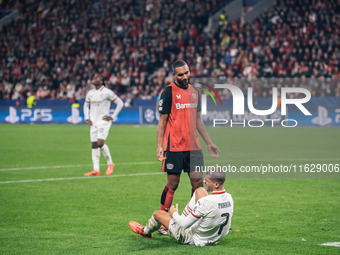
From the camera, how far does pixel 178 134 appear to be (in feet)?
25.7

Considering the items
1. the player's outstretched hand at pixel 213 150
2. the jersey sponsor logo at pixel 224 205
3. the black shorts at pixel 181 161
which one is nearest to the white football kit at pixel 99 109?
the player's outstretched hand at pixel 213 150

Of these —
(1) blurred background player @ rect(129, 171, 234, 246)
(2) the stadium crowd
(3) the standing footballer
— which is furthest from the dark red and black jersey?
(2) the stadium crowd

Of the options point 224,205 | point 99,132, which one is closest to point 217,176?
point 224,205

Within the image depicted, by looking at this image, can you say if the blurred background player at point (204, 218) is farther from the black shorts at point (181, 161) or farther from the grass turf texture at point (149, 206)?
the black shorts at point (181, 161)

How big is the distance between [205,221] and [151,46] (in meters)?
31.3

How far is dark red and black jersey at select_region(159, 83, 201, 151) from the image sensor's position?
775 centimetres

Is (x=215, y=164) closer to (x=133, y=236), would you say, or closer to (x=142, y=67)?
(x=133, y=236)

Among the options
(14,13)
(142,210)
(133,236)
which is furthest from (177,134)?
(14,13)

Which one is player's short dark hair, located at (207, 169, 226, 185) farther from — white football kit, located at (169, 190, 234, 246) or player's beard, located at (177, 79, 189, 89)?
player's beard, located at (177, 79, 189, 89)

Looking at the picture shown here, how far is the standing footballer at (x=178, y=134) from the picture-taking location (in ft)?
25.4

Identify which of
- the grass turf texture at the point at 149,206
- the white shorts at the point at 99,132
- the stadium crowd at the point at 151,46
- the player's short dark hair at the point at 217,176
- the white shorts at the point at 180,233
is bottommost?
the grass turf texture at the point at 149,206

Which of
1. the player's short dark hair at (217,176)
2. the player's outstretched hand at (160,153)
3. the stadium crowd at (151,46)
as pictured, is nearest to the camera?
the player's short dark hair at (217,176)

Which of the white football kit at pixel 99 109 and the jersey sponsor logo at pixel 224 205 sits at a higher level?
the white football kit at pixel 99 109

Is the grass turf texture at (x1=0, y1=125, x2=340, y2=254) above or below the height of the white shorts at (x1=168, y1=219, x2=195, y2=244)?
below
